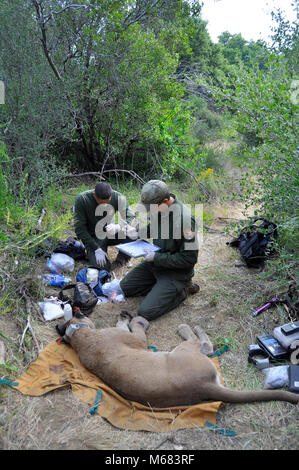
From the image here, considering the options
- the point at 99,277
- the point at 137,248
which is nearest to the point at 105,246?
the point at 99,277

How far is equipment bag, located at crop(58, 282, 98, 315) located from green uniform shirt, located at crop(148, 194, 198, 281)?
2.72 feet

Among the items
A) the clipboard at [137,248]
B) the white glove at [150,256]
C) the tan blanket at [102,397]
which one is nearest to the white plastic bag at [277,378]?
the tan blanket at [102,397]

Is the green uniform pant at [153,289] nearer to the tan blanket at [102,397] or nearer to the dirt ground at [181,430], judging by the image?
the dirt ground at [181,430]

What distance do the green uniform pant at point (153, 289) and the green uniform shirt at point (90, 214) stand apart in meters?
0.85

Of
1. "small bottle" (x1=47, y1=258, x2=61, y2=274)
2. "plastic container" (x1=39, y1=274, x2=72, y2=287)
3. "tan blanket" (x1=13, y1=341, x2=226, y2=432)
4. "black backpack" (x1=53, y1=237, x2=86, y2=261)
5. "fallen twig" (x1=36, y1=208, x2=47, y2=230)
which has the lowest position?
"tan blanket" (x1=13, y1=341, x2=226, y2=432)

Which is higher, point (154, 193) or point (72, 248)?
point (154, 193)

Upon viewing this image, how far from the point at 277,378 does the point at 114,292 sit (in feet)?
6.89

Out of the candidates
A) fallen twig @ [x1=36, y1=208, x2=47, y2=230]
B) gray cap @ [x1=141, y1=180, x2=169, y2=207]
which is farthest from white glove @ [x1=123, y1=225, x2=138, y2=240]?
fallen twig @ [x1=36, y1=208, x2=47, y2=230]

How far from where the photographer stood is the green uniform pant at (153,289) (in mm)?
3477

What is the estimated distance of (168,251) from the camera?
373 cm

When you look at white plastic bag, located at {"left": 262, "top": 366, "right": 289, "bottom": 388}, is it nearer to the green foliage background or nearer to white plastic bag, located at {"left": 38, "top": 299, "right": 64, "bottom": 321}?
the green foliage background

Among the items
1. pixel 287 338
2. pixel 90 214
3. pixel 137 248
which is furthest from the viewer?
pixel 90 214

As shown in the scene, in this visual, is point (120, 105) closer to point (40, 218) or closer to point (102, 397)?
point (40, 218)

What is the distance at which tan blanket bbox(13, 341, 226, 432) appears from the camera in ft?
7.41
